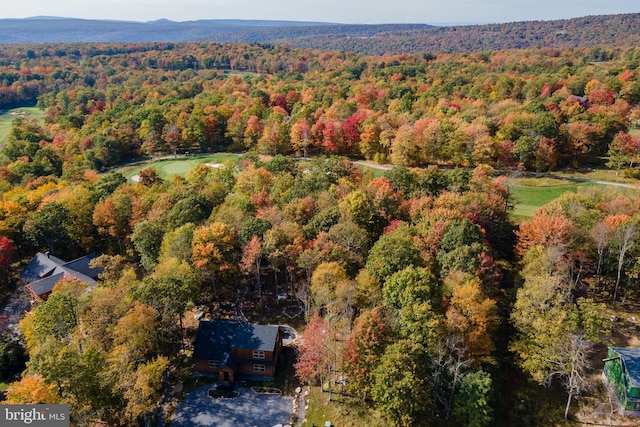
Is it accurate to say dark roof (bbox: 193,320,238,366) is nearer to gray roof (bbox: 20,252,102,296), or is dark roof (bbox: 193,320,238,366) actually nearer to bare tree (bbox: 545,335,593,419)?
gray roof (bbox: 20,252,102,296)

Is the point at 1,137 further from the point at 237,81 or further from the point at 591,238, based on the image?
the point at 591,238

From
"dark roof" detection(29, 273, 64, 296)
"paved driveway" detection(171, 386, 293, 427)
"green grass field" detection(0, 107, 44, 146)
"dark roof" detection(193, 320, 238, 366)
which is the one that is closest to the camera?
"paved driveway" detection(171, 386, 293, 427)

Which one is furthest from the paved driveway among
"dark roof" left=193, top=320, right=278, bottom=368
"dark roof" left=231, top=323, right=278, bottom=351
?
"dark roof" left=231, top=323, right=278, bottom=351

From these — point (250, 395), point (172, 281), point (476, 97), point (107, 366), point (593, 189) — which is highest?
point (476, 97)

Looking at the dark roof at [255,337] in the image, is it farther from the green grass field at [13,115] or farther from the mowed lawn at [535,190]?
the green grass field at [13,115]

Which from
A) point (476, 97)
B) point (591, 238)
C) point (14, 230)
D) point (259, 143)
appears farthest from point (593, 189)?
point (14, 230)

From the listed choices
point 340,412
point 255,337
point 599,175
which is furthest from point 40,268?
point 599,175
